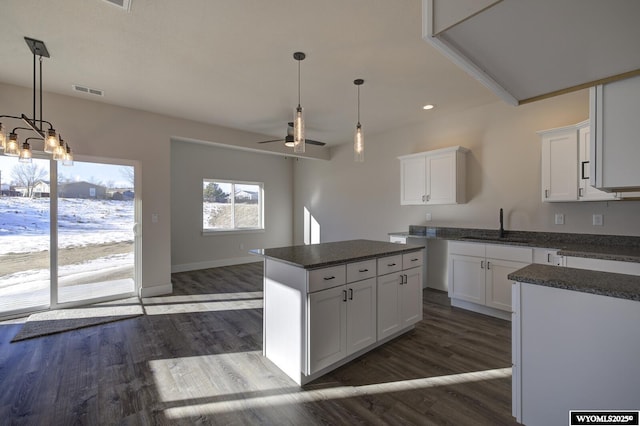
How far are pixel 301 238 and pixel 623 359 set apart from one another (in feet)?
21.7

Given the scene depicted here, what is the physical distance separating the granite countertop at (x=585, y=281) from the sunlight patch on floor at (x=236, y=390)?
3.88 feet

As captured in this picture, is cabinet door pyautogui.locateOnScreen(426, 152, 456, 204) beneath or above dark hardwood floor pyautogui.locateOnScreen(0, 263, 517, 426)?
above

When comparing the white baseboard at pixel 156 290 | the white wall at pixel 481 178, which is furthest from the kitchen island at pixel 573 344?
the white baseboard at pixel 156 290

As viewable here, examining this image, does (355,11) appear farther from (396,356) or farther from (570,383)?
(396,356)

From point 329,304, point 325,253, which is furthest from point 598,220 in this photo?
point 329,304

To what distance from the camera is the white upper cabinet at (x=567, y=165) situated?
296 centimetres

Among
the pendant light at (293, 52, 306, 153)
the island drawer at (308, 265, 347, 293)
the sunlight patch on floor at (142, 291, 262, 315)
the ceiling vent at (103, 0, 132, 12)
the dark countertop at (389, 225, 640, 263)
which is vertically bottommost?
the sunlight patch on floor at (142, 291, 262, 315)

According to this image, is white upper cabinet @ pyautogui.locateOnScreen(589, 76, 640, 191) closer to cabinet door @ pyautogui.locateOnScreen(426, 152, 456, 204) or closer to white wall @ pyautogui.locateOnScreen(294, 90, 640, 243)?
white wall @ pyautogui.locateOnScreen(294, 90, 640, 243)

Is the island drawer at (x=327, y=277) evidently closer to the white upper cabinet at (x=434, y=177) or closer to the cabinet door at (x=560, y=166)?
the white upper cabinet at (x=434, y=177)

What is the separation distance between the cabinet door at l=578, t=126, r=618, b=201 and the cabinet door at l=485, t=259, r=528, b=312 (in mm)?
965

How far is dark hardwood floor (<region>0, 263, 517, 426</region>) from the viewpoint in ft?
6.15

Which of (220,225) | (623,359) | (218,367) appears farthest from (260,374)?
(220,225)

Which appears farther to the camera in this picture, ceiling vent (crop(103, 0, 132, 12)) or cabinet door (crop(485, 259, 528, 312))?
cabinet door (crop(485, 259, 528, 312))

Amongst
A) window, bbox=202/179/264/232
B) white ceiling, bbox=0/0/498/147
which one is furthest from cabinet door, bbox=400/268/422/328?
window, bbox=202/179/264/232
